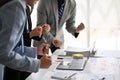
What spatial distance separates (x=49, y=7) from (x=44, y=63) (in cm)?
91

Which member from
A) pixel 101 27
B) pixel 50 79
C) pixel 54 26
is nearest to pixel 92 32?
pixel 101 27

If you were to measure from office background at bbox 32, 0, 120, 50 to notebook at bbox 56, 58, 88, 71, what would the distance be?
143cm

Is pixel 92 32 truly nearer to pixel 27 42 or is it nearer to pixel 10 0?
pixel 27 42

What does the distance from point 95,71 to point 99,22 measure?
71.6 inches

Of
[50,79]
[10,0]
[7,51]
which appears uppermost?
[10,0]

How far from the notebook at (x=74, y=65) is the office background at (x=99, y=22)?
1.43 metres

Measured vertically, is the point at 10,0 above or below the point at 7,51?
above

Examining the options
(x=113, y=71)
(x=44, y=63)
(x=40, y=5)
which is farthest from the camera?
(x=40, y=5)

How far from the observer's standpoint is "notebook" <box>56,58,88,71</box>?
1.44 metres

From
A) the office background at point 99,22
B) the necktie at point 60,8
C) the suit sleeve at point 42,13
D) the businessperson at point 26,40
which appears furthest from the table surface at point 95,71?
the office background at point 99,22

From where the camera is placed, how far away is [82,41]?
3.20 metres

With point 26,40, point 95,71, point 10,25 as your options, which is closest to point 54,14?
point 26,40

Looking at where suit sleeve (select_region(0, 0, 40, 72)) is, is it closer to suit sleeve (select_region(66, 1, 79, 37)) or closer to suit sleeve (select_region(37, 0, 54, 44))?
suit sleeve (select_region(37, 0, 54, 44))

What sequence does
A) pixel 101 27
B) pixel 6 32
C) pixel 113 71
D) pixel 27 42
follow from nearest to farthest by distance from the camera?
pixel 6 32 < pixel 113 71 < pixel 27 42 < pixel 101 27
